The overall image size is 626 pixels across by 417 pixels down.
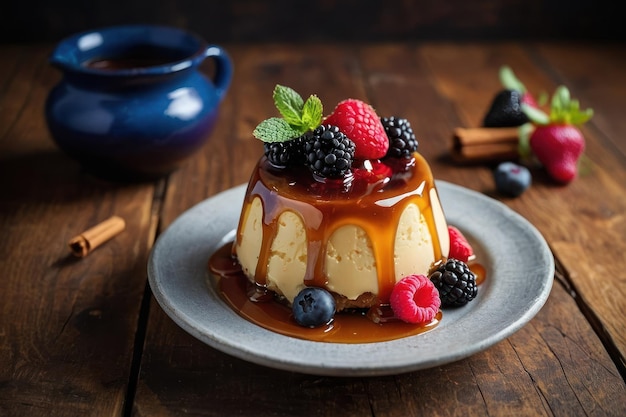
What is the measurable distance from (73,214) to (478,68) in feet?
5.92

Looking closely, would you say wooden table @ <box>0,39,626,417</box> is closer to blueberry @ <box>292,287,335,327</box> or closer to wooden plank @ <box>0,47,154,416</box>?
wooden plank @ <box>0,47,154,416</box>

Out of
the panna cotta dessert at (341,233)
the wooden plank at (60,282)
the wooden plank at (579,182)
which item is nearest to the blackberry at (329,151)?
the panna cotta dessert at (341,233)

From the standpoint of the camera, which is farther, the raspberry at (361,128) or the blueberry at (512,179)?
the blueberry at (512,179)

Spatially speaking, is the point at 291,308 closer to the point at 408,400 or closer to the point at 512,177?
the point at 408,400

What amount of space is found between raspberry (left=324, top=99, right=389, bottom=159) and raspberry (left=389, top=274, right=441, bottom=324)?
27 centimetres

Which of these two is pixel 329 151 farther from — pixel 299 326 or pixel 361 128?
pixel 299 326

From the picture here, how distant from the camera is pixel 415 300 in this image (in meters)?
1.64

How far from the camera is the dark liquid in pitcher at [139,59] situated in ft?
7.94

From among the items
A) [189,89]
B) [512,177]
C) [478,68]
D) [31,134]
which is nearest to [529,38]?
[478,68]

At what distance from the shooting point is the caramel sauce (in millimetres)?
1577

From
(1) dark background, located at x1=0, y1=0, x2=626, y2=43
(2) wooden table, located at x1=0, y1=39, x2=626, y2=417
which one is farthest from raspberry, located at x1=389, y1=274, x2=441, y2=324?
(1) dark background, located at x1=0, y1=0, x2=626, y2=43

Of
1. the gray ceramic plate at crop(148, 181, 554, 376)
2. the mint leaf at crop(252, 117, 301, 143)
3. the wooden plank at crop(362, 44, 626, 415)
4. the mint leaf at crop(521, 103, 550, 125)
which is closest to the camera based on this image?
the gray ceramic plate at crop(148, 181, 554, 376)

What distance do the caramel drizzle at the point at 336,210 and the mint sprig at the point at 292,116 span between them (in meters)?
0.10

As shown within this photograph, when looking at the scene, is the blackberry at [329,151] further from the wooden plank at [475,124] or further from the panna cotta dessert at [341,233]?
the wooden plank at [475,124]
